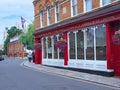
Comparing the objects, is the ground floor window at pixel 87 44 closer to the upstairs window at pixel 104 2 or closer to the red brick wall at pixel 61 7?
the upstairs window at pixel 104 2

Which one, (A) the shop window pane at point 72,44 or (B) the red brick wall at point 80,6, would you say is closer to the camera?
(B) the red brick wall at point 80,6

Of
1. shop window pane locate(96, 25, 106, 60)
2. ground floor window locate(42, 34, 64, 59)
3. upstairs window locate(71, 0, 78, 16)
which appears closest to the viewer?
shop window pane locate(96, 25, 106, 60)

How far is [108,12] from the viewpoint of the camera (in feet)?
68.0

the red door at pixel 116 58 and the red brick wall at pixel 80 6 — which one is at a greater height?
the red brick wall at pixel 80 6

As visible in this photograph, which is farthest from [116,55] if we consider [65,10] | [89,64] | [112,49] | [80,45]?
[65,10]

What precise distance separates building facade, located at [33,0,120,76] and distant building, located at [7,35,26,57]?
63.7 meters

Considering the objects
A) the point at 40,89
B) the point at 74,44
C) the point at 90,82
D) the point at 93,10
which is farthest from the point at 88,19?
the point at 40,89

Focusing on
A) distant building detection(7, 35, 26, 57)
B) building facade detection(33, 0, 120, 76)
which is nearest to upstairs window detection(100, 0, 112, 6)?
building facade detection(33, 0, 120, 76)

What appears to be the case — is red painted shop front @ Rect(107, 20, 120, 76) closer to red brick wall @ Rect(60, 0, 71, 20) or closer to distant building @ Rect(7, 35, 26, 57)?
red brick wall @ Rect(60, 0, 71, 20)

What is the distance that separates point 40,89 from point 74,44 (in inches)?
483

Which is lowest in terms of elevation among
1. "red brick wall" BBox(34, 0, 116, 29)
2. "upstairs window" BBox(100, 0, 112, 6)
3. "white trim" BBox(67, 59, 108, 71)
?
"white trim" BBox(67, 59, 108, 71)

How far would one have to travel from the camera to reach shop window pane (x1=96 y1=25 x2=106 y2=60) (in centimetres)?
2235

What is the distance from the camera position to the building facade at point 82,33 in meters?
21.4

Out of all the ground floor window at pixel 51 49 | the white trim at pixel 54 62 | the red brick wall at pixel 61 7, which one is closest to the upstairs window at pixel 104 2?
the red brick wall at pixel 61 7
